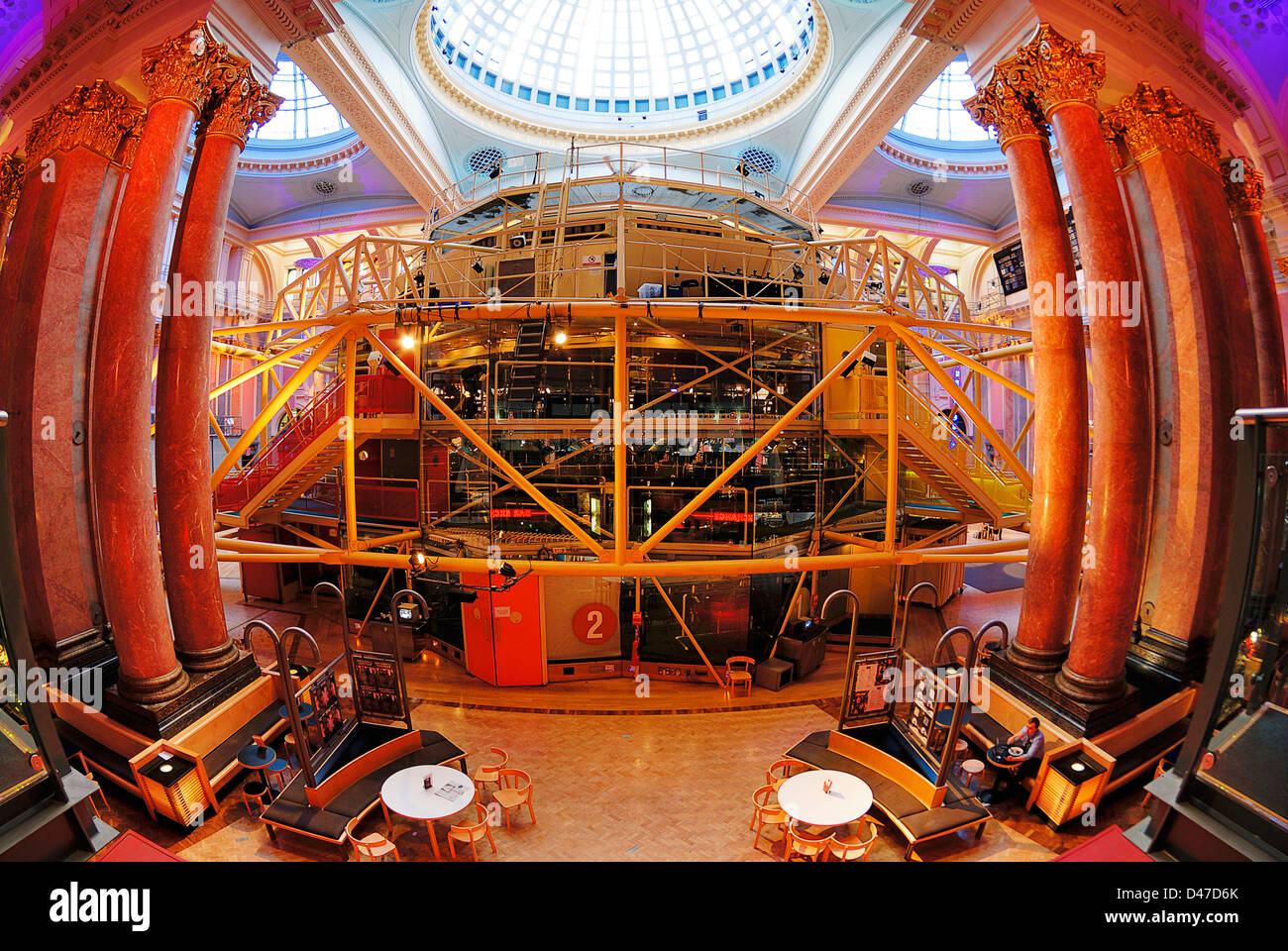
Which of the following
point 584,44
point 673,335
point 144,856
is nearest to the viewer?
point 144,856

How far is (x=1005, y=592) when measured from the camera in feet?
55.6

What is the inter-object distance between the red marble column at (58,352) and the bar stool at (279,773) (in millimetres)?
4133

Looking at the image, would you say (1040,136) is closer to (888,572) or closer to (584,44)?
(888,572)

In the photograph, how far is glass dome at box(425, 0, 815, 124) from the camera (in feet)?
63.7

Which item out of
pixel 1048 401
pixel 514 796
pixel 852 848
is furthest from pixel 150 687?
pixel 1048 401

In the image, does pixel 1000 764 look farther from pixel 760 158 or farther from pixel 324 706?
pixel 760 158

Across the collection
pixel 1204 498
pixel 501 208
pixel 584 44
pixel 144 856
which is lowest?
pixel 144 856

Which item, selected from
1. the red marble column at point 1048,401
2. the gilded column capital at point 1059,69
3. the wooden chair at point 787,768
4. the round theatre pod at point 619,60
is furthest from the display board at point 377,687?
the round theatre pod at point 619,60

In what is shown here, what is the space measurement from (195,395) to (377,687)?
477cm

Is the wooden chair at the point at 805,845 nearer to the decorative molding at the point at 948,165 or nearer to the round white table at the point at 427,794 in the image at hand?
the round white table at the point at 427,794

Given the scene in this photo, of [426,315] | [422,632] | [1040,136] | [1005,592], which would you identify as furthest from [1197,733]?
[1005,592]

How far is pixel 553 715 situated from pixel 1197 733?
885 centimetres

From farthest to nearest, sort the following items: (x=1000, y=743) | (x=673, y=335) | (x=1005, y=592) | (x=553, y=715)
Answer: (x=1005, y=592) → (x=673, y=335) → (x=553, y=715) → (x=1000, y=743)

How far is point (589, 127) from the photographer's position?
20.5 metres
